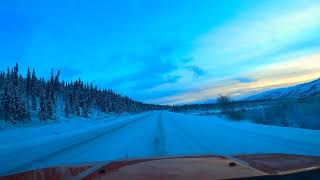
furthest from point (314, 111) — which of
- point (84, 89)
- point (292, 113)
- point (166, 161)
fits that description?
point (84, 89)

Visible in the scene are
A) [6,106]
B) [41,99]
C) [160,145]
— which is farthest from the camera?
[41,99]

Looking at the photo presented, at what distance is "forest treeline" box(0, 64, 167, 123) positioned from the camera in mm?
61906

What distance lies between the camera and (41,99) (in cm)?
7444

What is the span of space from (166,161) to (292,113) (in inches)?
1166

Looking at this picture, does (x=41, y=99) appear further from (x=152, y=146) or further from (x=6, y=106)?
(x=152, y=146)

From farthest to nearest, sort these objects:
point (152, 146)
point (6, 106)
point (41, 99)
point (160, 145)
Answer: point (41, 99) < point (6, 106) < point (160, 145) < point (152, 146)

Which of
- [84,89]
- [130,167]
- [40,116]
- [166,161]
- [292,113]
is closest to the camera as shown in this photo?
[130,167]

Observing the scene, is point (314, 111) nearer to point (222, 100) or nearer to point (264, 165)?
point (264, 165)

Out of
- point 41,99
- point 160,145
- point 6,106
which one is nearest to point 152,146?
point 160,145

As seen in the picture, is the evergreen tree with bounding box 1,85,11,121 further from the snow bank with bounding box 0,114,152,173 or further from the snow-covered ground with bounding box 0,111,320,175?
the snow-covered ground with bounding box 0,111,320,175

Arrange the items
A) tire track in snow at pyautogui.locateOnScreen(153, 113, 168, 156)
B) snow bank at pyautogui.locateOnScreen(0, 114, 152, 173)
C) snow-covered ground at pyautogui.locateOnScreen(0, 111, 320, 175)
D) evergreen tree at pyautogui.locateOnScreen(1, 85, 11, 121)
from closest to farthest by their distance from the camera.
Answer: snow-covered ground at pyautogui.locateOnScreen(0, 111, 320, 175)
snow bank at pyautogui.locateOnScreen(0, 114, 152, 173)
tire track in snow at pyautogui.locateOnScreen(153, 113, 168, 156)
evergreen tree at pyautogui.locateOnScreen(1, 85, 11, 121)

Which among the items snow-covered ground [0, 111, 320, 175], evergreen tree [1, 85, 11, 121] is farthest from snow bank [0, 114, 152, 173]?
evergreen tree [1, 85, 11, 121]

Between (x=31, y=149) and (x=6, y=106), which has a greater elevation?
(x=6, y=106)

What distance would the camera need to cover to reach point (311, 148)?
34.8 feet
